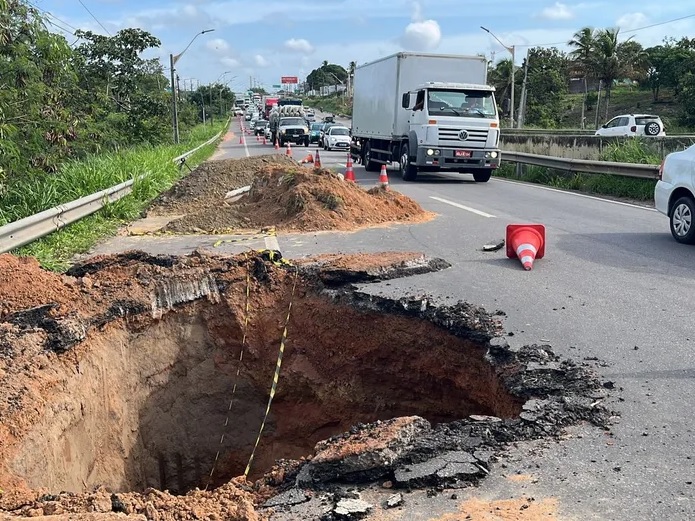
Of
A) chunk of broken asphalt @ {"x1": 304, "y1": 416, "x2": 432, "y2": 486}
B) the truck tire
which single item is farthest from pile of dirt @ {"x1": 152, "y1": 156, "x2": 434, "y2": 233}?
the truck tire

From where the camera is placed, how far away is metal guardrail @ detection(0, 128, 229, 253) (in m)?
6.80

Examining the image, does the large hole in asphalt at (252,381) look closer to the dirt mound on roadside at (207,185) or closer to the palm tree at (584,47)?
the dirt mound on roadside at (207,185)

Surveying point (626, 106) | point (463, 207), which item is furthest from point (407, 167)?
point (626, 106)

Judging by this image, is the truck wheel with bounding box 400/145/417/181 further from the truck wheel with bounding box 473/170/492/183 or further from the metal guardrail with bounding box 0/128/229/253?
the metal guardrail with bounding box 0/128/229/253

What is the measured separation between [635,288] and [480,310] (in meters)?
1.99

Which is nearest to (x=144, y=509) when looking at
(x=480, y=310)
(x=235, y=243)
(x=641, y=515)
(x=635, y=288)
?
(x=641, y=515)

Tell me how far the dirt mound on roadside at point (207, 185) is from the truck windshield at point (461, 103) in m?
4.26

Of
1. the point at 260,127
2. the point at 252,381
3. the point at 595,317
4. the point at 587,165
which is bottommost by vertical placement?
the point at 252,381

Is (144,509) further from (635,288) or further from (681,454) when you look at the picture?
(635,288)

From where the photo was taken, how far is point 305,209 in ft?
36.3

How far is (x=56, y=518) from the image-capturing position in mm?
2709

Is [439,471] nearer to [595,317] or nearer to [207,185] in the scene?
[595,317]

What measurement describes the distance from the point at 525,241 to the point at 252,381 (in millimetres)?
3770

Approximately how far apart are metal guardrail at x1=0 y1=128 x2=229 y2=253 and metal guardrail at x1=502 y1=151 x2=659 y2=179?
10.7 m
